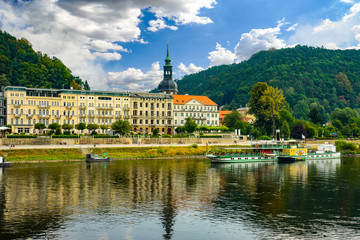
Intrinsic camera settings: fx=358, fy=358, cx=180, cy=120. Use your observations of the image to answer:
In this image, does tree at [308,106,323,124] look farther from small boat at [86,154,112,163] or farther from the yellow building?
small boat at [86,154,112,163]

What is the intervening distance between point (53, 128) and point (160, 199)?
74694 mm

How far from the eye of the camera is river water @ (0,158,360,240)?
1144 inches

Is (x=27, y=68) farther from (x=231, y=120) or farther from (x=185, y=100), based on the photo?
(x=231, y=120)

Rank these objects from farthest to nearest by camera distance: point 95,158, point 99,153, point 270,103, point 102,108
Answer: point 102,108, point 270,103, point 99,153, point 95,158

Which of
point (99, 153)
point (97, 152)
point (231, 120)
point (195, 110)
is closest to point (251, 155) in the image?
point (99, 153)

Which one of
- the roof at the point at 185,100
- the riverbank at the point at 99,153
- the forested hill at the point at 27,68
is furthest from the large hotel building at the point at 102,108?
the riverbank at the point at 99,153

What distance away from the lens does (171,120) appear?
143750 millimetres

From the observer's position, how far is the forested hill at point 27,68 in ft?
494

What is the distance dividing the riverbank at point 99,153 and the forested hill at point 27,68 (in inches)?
2729

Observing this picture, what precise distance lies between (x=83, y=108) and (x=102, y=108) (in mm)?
6924

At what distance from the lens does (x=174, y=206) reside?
3738 centimetres

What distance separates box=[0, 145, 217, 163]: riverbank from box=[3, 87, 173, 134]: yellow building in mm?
40658

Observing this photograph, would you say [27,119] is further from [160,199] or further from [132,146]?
[160,199]

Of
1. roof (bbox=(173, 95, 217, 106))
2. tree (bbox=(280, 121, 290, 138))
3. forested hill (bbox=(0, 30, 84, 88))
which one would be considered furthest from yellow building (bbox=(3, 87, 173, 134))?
tree (bbox=(280, 121, 290, 138))
